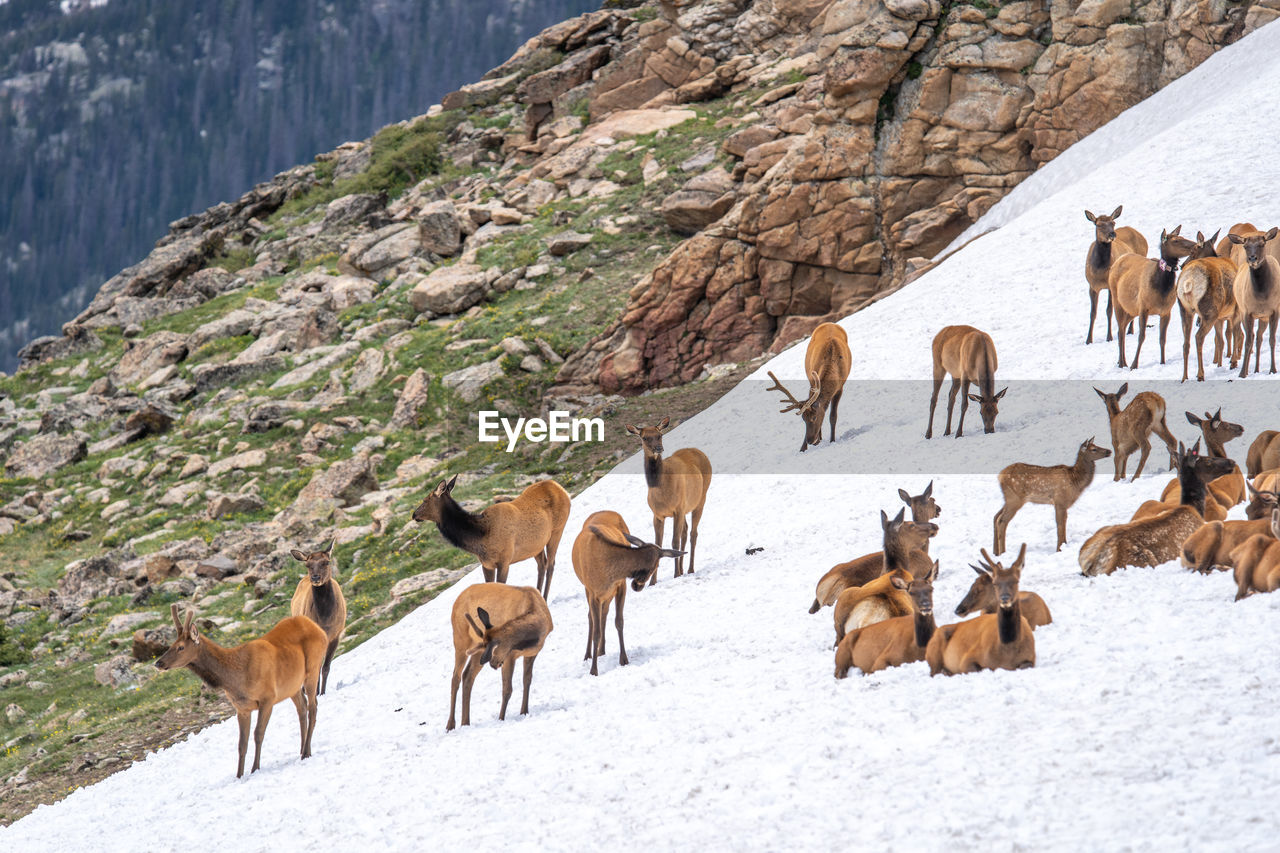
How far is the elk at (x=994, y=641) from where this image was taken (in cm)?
798

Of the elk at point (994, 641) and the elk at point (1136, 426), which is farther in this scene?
the elk at point (1136, 426)

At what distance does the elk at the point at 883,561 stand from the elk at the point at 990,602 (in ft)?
2.26

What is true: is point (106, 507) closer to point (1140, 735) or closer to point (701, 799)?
point (701, 799)

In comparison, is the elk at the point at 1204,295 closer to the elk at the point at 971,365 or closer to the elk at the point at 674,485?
the elk at the point at 971,365

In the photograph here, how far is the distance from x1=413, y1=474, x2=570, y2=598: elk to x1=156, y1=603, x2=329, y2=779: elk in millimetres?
2719

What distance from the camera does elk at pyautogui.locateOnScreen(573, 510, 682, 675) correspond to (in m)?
10.9

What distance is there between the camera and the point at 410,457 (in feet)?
95.7

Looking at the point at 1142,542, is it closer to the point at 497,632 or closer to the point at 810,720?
the point at 810,720

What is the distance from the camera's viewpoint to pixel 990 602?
31.0 ft

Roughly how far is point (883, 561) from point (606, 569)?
107 inches

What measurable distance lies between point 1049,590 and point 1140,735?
122 inches

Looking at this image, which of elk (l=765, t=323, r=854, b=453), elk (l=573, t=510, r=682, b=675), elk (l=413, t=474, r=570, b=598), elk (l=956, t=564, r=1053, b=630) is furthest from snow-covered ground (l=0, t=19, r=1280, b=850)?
elk (l=413, t=474, r=570, b=598)

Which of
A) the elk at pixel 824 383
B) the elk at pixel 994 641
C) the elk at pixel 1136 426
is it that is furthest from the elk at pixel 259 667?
the elk at pixel 824 383

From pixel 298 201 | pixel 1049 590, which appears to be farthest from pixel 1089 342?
pixel 298 201
